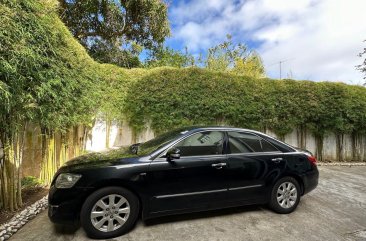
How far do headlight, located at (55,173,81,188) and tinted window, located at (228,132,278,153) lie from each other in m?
2.13

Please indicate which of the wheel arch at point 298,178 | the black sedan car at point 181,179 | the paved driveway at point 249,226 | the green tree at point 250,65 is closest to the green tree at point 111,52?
the green tree at point 250,65

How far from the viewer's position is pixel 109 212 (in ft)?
9.05

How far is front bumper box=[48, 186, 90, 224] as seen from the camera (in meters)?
2.67

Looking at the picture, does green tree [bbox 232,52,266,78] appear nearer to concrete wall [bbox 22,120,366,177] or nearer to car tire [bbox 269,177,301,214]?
concrete wall [bbox 22,120,366,177]

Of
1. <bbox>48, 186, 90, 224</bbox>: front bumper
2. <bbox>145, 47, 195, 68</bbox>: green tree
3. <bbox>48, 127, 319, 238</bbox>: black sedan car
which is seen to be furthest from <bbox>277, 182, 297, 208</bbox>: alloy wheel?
<bbox>145, 47, 195, 68</bbox>: green tree

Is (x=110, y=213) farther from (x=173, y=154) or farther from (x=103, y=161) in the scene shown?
(x=173, y=154)

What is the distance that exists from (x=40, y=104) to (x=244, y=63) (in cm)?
1365

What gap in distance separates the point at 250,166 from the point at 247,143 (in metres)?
0.38

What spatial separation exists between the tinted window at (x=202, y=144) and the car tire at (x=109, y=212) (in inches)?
37.0

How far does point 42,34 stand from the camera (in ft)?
10.9

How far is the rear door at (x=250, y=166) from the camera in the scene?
132 inches

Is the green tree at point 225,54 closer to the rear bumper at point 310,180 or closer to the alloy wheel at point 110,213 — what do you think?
the rear bumper at point 310,180

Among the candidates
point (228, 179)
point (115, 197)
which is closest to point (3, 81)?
point (115, 197)

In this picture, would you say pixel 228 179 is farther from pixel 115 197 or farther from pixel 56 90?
pixel 56 90
